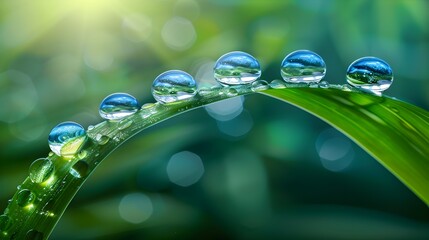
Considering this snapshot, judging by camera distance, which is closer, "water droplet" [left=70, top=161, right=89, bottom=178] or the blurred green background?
"water droplet" [left=70, top=161, right=89, bottom=178]

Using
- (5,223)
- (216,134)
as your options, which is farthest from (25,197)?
(216,134)

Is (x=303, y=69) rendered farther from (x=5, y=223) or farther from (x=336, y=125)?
(x=5, y=223)

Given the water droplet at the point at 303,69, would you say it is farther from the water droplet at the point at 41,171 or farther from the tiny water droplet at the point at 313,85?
the water droplet at the point at 41,171

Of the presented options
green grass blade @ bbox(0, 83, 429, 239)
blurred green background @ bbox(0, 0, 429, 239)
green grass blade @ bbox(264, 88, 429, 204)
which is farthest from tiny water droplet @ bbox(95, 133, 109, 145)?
blurred green background @ bbox(0, 0, 429, 239)

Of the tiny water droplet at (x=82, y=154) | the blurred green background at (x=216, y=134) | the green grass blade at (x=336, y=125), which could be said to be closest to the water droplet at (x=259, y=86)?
the green grass blade at (x=336, y=125)

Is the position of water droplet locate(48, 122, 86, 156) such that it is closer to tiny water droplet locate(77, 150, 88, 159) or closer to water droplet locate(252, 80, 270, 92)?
tiny water droplet locate(77, 150, 88, 159)

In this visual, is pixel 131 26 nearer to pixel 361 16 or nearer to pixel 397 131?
pixel 361 16
